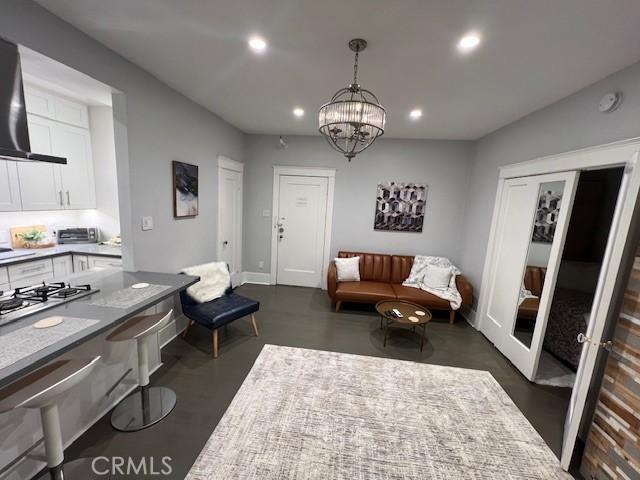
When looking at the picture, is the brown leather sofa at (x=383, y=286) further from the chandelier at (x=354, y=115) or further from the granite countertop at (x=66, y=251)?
the granite countertop at (x=66, y=251)

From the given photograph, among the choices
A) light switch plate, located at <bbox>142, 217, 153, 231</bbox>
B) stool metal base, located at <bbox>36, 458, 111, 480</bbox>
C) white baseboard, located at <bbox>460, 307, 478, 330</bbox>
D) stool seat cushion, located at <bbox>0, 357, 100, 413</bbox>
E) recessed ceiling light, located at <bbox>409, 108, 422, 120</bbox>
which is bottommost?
stool metal base, located at <bbox>36, 458, 111, 480</bbox>

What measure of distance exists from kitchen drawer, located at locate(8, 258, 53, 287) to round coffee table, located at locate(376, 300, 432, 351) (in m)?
3.50

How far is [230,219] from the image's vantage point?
13.8ft

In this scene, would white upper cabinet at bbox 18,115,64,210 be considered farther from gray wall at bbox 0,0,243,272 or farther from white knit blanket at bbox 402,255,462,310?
white knit blanket at bbox 402,255,462,310

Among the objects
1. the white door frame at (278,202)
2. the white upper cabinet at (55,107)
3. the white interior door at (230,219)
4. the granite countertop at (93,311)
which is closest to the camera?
the granite countertop at (93,311)

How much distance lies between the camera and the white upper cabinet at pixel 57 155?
2.65 metres

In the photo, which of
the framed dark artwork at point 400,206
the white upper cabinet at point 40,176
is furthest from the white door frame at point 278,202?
the white upper cabinet at point 40,176

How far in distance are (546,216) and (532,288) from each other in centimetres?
72

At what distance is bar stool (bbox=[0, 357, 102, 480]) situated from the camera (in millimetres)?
1142

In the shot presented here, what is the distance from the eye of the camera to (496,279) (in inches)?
126

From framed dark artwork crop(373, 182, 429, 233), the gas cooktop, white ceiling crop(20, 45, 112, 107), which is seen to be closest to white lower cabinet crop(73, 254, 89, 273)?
the gas cooktop

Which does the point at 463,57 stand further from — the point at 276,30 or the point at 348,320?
the point at 348,320

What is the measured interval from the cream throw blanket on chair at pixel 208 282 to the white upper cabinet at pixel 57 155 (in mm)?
1645

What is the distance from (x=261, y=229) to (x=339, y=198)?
4.87 ft
